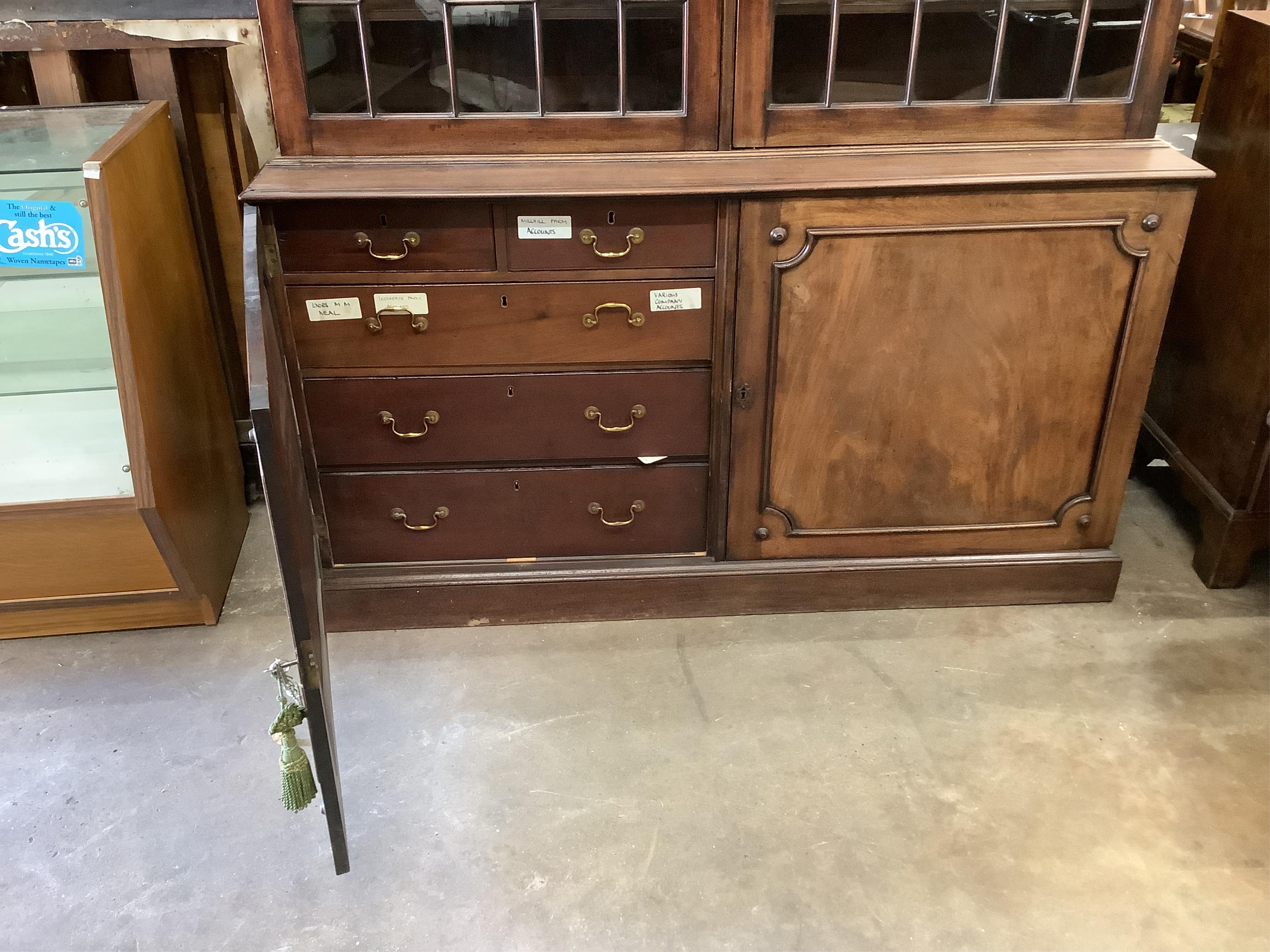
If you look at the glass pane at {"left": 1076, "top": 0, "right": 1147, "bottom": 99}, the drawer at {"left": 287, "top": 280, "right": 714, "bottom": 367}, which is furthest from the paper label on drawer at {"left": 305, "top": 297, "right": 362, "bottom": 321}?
the glass pane at {"left": 1076, "top": 0, "right": 1147, "bottom": 99}

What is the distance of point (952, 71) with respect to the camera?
1714mm

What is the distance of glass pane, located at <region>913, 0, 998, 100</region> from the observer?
167 centimetres

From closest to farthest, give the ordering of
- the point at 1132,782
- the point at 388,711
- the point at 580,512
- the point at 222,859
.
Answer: the point at 222,859 → the point at 1132,782 → the point at 388,711 → the point at 580,512

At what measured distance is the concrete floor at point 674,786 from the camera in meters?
1.50

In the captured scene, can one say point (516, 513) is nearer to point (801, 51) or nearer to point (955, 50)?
point (801, 51)

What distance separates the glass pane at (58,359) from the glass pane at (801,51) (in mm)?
1192

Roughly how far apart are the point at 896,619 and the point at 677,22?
1228 millimetres

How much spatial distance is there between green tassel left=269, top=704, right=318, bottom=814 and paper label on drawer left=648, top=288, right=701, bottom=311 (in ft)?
2.93

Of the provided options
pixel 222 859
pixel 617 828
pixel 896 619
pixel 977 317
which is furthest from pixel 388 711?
pixel 977 317

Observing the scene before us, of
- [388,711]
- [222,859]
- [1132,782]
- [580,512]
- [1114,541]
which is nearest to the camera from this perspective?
[222,859]

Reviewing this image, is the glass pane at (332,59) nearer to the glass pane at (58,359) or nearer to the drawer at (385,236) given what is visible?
the drawer at (385,236)

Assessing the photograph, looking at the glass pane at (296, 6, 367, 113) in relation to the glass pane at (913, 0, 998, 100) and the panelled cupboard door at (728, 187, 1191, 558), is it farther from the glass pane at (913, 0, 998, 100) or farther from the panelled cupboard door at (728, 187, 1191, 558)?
the glass pane at (913, 0, 998, 100)

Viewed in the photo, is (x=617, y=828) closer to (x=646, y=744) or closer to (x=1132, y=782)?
(x=646, y=744)

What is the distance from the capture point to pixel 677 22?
1.63 m
